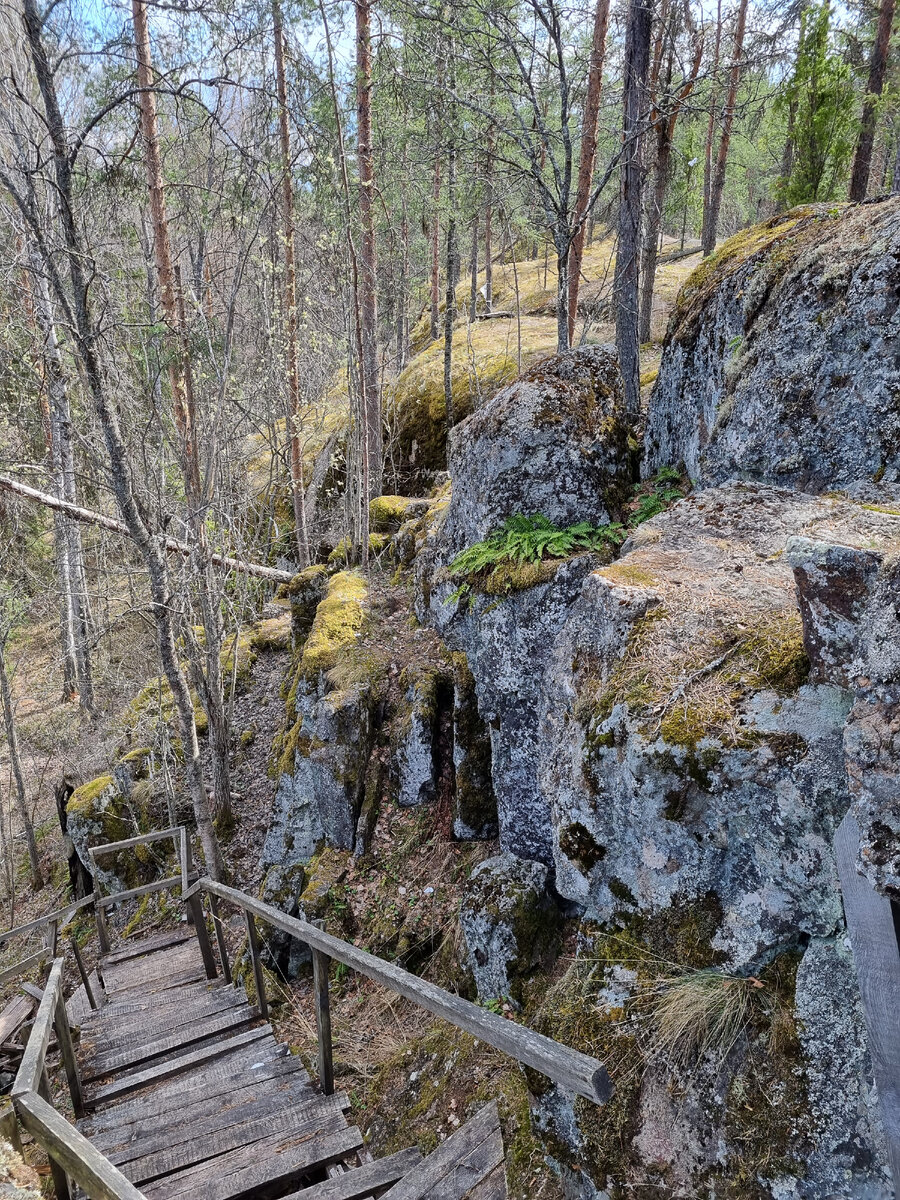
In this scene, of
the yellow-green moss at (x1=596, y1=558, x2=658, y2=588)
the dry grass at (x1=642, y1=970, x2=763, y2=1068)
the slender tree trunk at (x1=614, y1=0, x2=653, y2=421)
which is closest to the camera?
the dry grass at (x1=642, y1=970, x2=763, y2=1068)

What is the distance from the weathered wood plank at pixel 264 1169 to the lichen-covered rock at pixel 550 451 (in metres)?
4.59

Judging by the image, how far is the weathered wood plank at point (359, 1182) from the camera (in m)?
3.19

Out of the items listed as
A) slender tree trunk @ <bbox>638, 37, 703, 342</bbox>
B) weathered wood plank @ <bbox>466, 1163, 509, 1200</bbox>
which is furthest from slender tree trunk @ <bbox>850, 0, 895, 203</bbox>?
weathered wood plank @ <bbox>466, 1163, 509, 1200</bbox>

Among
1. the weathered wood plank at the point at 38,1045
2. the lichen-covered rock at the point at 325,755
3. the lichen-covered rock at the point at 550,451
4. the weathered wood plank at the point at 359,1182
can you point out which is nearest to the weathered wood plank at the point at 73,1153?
the weathered wood plank at the point at 38,1045

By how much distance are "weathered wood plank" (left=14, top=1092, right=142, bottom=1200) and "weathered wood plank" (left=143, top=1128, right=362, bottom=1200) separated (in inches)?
37.8

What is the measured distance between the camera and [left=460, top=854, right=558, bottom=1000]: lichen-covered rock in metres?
4.80

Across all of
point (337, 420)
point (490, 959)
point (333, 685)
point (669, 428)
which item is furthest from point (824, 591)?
point (337, 420)

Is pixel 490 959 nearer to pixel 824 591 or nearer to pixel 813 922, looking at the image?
pixel 813 922

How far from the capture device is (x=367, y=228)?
12.3 meters

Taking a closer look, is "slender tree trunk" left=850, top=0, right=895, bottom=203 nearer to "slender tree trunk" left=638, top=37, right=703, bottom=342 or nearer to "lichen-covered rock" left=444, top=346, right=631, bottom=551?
"slender tree trunk" left=638, top=37, right=703, bottom=342

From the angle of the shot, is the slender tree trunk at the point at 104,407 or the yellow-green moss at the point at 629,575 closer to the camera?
the yellow-green moss at the point at 629,575

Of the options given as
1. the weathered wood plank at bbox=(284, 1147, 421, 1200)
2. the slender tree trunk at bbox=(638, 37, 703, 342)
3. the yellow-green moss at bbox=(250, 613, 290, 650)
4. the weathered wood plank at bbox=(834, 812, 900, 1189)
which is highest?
the slender tree trunk at bbox=(638, 37, 703, 342)

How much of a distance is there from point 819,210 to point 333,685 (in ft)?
22.6

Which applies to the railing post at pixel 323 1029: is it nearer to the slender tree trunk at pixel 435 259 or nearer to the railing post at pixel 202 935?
the railing post at pixel 202 935
